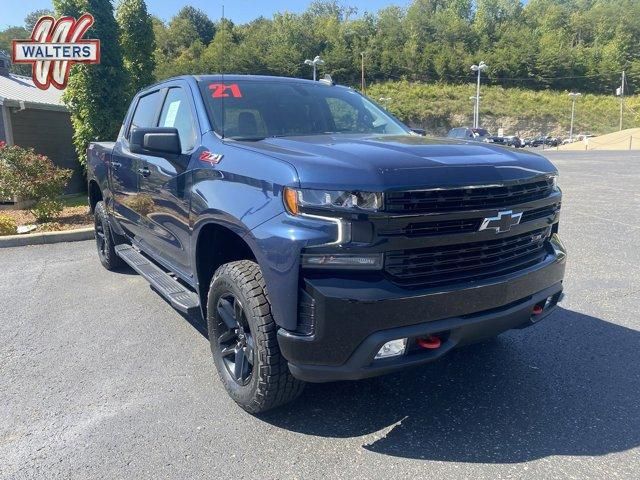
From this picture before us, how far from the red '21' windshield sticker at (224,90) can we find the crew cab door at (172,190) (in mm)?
176

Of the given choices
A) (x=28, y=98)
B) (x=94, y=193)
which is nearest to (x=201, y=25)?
(x=28, y=98)

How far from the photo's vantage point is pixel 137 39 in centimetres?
1711

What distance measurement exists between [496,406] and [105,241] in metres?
4.87

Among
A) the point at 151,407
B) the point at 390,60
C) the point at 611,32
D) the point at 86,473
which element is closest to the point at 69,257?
the point at 151,407

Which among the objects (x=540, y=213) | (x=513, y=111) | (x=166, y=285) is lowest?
(x=166, y=285)

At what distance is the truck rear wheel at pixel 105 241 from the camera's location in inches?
235

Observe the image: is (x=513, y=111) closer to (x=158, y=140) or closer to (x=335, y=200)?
(x=158, y=140)

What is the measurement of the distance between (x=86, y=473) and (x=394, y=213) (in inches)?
75.8

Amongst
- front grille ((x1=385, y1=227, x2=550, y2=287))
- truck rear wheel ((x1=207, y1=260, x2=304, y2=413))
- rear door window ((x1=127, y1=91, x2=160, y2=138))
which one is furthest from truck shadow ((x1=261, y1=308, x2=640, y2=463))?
rear door window ((x1=127, y1=91, x2=160, y2=138))

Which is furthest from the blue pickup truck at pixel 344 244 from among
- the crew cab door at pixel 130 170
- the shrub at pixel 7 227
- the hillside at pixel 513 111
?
the hillside at pixel 513 111

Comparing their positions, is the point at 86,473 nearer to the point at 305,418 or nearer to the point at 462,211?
the point at 305,418

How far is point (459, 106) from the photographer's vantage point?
258 ft

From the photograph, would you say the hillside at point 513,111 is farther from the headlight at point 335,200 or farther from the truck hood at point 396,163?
the headlight at point 335,200

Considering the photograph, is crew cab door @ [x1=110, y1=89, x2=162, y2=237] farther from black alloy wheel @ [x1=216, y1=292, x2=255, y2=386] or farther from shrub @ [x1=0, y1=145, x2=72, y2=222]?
shrub @ [x1=0, y1=145, x2=72, y2=222]
